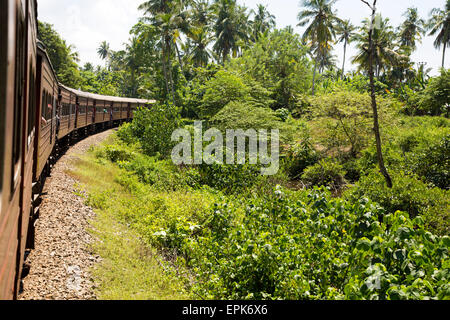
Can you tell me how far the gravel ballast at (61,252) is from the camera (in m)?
4.71

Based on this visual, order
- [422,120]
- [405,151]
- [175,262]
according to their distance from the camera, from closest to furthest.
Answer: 1. [175,262]
2. [405,151]
3. [422,120]

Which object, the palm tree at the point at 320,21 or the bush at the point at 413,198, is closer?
the bush at the point at 413,198

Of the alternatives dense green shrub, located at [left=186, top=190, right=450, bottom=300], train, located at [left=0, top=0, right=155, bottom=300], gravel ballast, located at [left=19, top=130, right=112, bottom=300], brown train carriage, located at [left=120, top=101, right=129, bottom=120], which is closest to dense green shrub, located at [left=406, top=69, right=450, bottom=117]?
brown train carriage, located at [left=120, top=101, right=129, bottom=120]

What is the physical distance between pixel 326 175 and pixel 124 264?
44.7 ft

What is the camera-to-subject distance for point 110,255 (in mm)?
6117

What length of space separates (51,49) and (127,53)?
13603 mm

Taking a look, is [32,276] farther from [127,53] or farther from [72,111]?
[127,53]

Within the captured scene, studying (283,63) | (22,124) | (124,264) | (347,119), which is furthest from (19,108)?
(283,63)

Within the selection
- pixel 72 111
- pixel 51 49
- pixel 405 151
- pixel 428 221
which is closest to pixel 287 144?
pixel 405 151

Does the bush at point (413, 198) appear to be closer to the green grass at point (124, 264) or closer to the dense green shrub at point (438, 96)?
the green grass at point (124, 264)

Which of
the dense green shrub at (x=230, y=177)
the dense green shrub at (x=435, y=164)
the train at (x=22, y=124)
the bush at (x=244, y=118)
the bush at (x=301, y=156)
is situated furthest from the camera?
the bush at (x=301, y=156)

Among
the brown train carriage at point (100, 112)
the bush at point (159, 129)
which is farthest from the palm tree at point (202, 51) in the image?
the bush at point (159, 129)

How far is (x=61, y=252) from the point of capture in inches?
224

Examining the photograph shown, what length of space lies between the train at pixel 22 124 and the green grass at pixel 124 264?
1280 millimetres
